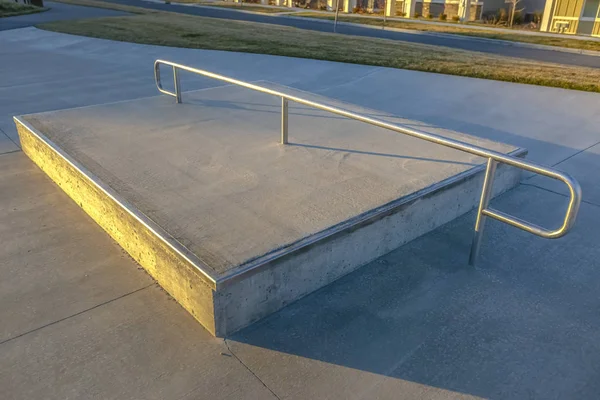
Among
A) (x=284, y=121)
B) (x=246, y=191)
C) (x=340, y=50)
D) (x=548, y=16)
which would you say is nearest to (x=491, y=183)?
(x=246, y=191)

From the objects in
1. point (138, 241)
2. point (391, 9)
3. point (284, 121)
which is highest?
point (391, 9)

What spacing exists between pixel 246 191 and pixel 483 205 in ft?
5.92

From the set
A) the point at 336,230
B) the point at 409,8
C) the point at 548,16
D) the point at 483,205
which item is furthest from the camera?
the point at 409,8

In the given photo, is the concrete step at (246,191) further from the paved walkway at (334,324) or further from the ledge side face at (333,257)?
the paved walkway at (334,324)

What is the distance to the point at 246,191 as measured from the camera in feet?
12.4

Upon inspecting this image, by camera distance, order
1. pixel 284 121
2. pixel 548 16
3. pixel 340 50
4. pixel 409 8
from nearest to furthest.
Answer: pixel 284 121 < pixel 340 50 < pixel 548 16 < pixel 409 8

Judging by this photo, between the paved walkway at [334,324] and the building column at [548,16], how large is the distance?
113ft

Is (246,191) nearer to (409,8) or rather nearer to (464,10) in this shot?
(464,10)

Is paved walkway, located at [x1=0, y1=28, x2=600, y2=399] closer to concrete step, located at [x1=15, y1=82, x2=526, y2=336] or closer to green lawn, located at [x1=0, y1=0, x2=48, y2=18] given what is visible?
concrete step, located at [x1=15, y1=82, x2=526, y2=336]

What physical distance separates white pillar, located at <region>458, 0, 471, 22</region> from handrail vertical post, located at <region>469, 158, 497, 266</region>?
137 ft

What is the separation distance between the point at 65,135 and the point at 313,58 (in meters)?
8.20

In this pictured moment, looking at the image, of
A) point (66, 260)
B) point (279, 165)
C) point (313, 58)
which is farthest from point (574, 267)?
point (313, 58)

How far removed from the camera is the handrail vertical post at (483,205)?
313 centimetres

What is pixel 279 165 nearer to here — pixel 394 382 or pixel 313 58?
pixel 394 382
